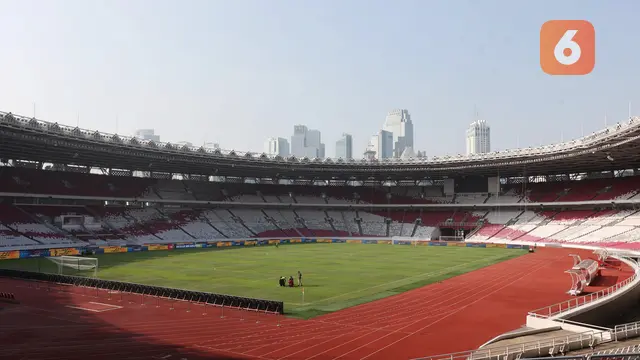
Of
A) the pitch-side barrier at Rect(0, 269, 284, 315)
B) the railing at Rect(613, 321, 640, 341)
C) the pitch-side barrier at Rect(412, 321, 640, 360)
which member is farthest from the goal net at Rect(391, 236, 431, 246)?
the pitch-side barrier at Rect(412, 321, 640, 360)

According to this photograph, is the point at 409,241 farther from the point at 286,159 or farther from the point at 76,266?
the point at 76,266

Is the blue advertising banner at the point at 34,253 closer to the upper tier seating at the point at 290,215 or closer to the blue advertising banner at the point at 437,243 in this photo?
the upper tier seating at the point at 290,215

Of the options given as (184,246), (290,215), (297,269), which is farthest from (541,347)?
(290,215)

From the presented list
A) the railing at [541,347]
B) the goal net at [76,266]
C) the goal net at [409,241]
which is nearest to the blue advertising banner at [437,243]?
the goal net at [409,241]

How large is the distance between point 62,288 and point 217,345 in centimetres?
2042

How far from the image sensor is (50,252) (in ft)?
189

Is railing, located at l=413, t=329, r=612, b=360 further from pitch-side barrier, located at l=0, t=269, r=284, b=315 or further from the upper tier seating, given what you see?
the upper tier seating

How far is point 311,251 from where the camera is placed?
66812 millimetres

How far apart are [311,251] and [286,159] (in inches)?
907

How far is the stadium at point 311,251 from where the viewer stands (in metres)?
21.7

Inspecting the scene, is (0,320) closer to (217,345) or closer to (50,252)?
(217,345)

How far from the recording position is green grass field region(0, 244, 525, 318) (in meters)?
32.8

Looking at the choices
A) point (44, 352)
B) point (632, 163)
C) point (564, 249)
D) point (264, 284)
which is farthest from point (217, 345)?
point (632, 163)

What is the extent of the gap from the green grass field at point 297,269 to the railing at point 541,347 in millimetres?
10974
